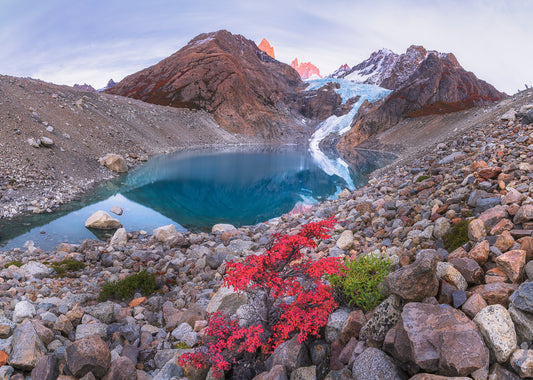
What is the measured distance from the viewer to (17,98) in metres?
37.1

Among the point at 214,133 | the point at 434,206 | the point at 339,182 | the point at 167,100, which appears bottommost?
the point at 339,182

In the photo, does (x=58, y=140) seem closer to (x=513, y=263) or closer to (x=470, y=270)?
(x=470, y=270)

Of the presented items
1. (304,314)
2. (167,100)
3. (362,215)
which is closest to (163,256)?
(362,215)

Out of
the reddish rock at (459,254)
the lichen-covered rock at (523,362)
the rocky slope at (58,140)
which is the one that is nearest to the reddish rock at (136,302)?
the reddish rock at (459,254)

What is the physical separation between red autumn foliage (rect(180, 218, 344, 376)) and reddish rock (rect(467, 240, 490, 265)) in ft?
7.22

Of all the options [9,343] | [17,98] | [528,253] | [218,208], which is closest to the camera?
[528,253]

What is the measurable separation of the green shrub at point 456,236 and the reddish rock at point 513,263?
Answer: 154 cm

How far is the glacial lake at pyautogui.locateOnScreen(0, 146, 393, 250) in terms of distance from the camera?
57.9 feet

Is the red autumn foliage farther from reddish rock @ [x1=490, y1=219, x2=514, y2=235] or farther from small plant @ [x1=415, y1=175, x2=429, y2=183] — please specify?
Answer: small plant @ [x1=415, y1=175, x2=429, y2=183]

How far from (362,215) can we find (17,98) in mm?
44831

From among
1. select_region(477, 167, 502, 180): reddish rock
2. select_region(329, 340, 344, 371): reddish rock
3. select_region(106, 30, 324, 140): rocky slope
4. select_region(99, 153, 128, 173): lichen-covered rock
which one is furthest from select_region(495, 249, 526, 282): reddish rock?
select_region(106, 30, 324, 140): rocky slope

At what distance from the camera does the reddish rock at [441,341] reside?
3.33 m

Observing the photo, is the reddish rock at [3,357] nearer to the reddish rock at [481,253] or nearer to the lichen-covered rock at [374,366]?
the lichen-covered rock at [374,366]

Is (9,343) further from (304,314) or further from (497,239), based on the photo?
(497,239)
